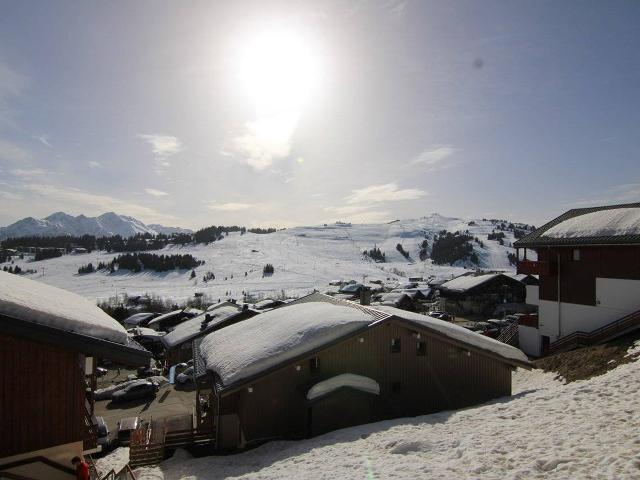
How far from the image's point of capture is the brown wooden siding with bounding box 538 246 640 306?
87.4ft

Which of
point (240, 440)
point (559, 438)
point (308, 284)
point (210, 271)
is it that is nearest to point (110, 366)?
point (240, 440)

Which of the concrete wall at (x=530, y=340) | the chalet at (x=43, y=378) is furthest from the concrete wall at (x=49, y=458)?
the concrete wall at (x=530, y=340)

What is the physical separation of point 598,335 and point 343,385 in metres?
18.8

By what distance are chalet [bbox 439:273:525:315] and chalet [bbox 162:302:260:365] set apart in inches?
1326

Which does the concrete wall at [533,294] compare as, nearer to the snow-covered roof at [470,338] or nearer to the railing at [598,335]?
the railing at [598,335]

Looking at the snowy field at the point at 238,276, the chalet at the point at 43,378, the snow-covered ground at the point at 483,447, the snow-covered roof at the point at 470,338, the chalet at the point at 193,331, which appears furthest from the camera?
the snowy field at the point at 238,276

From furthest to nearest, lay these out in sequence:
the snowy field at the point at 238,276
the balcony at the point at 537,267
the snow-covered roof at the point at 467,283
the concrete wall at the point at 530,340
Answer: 1. the snowy field at the point at 238,276
2. the snow-covered roof at the point at 467,283
3. the concrete wall at the point at 530,340
4. the balcony at the point at 537,267

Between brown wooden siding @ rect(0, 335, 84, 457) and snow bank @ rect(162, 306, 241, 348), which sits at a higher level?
brown wooden siding @ rect(0, 335, 84, 457)

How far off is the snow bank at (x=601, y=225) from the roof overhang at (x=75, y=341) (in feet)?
95.9

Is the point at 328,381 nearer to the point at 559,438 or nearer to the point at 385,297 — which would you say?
the point at 559,438

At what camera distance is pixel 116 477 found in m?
14.0

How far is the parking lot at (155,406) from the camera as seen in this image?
27.1m

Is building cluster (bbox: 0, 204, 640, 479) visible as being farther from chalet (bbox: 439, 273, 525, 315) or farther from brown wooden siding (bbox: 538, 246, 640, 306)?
chalet (bbox: 439, 273, 525, 315)

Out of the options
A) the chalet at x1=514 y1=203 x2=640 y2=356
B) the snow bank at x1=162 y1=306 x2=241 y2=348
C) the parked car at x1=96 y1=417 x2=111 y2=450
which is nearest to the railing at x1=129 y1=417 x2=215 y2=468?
the parked car at x1=96 y1=417 x2=111 y2=450
